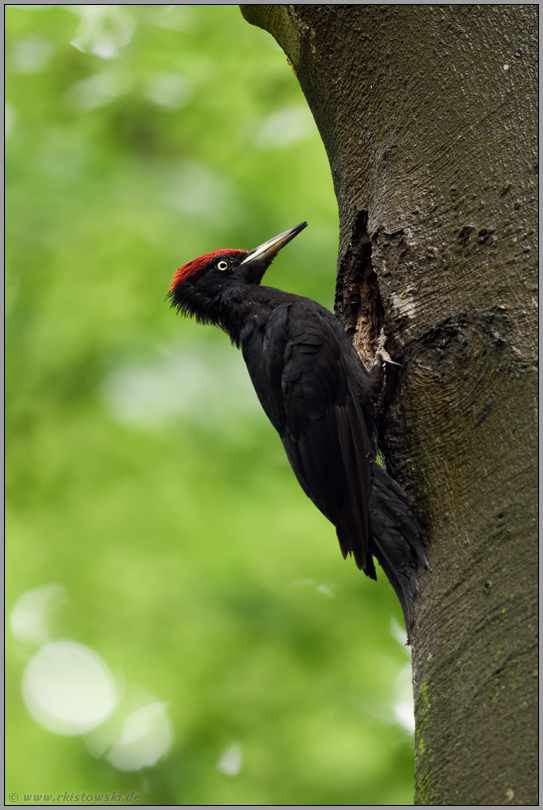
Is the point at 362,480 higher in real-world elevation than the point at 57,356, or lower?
lower

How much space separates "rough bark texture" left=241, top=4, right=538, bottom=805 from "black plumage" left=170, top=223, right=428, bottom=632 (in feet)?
0.68

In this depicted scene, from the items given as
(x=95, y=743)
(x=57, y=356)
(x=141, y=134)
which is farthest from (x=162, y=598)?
(x=141, y=134)

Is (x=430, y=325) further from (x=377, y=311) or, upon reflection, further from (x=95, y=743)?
(x=95, y=743)

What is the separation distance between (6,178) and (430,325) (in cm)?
295

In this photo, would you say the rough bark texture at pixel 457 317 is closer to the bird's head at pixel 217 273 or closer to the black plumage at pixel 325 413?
the black plumage at pixel 325 413

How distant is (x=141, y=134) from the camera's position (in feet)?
14.6

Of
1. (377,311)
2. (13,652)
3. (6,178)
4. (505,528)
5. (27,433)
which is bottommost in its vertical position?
(505,528)

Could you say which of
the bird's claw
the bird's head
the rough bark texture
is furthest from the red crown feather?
the bird's claw

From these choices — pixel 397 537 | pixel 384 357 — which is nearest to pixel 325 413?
pixel 384 357

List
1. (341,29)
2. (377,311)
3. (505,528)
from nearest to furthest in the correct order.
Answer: (505,528), (341,29), (377,311)

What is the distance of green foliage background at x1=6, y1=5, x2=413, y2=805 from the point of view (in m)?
3.26

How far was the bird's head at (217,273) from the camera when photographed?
12.4 ft

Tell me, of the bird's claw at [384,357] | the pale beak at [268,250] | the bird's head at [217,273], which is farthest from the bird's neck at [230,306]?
the bird's claw at [384,357]

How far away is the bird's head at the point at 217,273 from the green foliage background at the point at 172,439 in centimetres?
26
